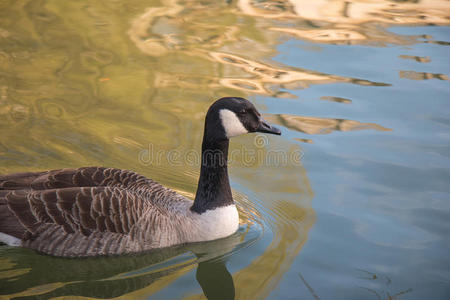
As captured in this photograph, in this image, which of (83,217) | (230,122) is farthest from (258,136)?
(83,217)

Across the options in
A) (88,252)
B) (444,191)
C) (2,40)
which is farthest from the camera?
(2,40)

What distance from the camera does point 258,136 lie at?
945cm

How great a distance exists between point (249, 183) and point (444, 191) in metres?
2.80

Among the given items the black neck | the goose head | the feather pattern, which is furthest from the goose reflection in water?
the goose head

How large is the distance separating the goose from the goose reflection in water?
0.37 feet

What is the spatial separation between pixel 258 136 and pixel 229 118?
2.92 metres

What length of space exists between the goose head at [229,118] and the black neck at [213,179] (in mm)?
128

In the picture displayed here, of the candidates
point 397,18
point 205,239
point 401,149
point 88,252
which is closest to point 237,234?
point 205,239

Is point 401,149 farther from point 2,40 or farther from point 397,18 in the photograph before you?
point 2,40

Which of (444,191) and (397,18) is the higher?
(397,18)

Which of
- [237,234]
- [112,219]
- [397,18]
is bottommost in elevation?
[237,234]

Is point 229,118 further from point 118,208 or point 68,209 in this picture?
point 68,209

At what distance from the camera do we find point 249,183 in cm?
820

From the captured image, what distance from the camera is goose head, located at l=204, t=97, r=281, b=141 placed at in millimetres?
6559
